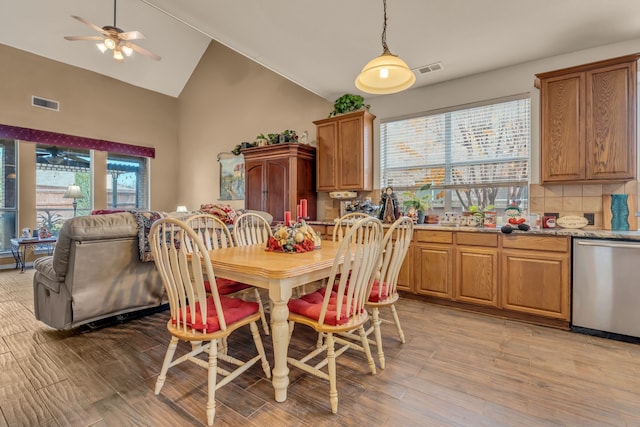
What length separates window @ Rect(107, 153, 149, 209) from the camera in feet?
21.9

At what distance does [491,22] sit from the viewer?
8.89 ft

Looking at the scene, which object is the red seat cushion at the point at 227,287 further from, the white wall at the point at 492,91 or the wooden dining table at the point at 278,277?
the white wall at the point at 492,91

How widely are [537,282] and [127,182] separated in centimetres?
764

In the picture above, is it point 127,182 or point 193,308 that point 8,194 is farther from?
point 193,308

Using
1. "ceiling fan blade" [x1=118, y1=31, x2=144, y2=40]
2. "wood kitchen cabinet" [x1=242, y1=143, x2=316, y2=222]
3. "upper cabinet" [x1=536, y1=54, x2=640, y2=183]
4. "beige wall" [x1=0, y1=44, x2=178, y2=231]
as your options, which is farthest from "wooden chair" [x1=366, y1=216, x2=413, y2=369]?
"beige wall" [x1=0, y1=44, x2=178, y2=231]

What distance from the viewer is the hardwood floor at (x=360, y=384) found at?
5.23ft

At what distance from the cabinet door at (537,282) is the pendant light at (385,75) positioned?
1868 millimetres

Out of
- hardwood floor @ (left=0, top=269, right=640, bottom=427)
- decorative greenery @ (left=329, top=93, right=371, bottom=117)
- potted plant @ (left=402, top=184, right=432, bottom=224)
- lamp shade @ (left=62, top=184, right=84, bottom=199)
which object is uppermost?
decorative greenery @ (left=329, top=93, right=371, bottom=117)

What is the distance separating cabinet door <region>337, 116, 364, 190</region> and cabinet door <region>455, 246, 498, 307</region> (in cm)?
163

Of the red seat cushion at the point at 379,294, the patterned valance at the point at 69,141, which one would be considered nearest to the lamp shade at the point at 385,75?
the red seat cushion at the point at 379,294

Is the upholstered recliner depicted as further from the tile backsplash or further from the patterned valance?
the patterned valance

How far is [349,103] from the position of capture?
4.31 m

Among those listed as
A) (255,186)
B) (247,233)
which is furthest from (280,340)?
(255,186)

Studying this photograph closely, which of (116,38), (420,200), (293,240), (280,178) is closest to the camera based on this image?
(293,240)
